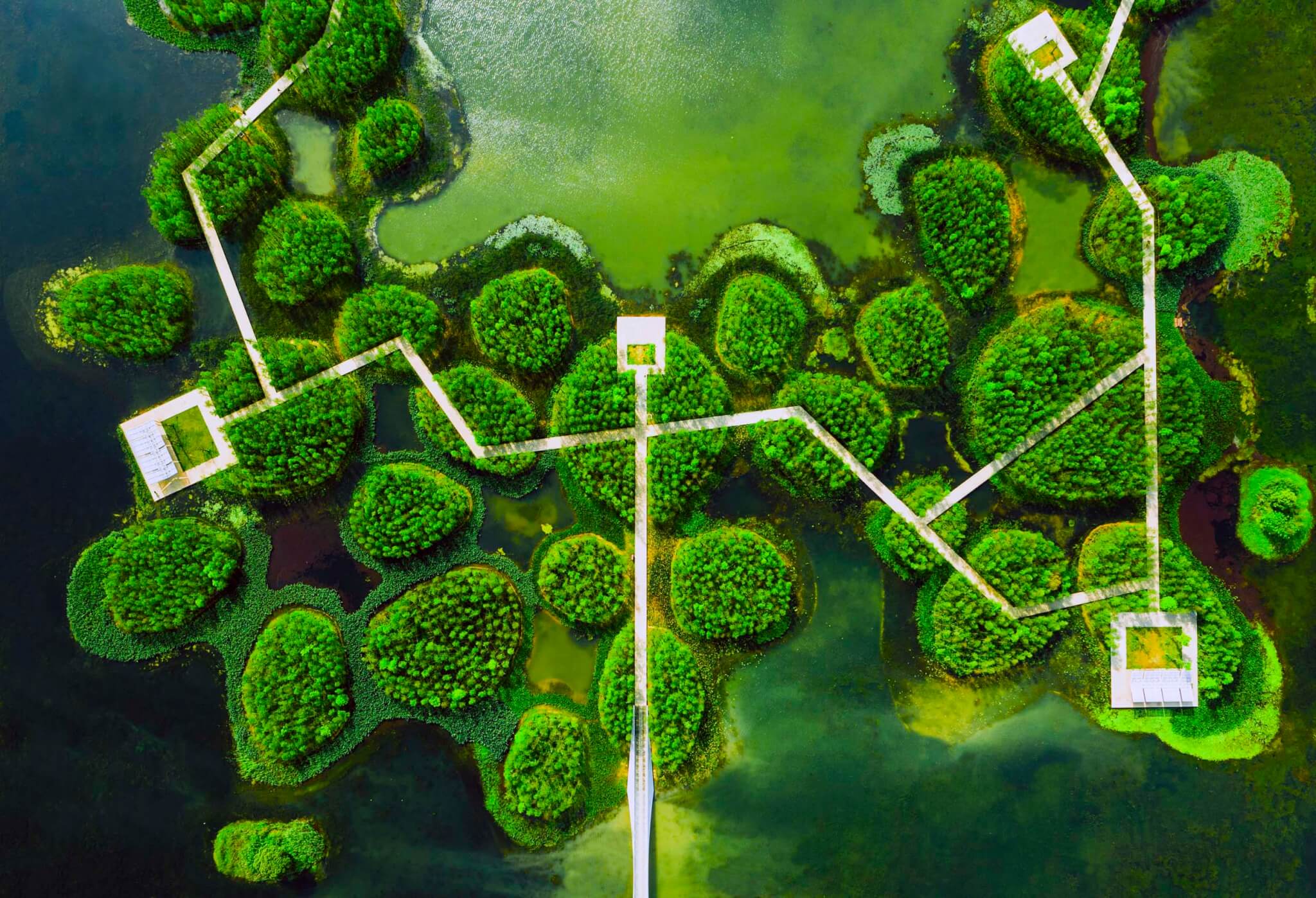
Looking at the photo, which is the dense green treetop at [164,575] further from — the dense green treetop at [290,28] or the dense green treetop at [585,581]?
the dense green treetop at [290,28]

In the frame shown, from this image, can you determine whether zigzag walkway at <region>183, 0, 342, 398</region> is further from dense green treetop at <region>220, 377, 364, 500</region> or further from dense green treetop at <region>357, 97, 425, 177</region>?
dense green treetop at <region>357, 97, 425, 177</region>

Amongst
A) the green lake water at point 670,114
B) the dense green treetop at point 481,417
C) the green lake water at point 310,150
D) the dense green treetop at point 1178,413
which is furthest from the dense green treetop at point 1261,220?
the green lake water at point 310,150

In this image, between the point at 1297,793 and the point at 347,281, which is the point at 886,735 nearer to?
the point at 1297,793

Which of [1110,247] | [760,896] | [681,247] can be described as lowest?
[760,896]

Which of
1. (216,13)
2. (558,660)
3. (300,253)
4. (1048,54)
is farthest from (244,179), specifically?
(1048,54)

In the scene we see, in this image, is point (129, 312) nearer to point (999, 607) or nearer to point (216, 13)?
point (216, 13)

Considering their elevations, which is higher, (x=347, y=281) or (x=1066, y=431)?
(x=347, y=281)

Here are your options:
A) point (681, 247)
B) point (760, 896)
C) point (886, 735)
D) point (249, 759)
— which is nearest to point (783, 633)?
point (886, 735)
